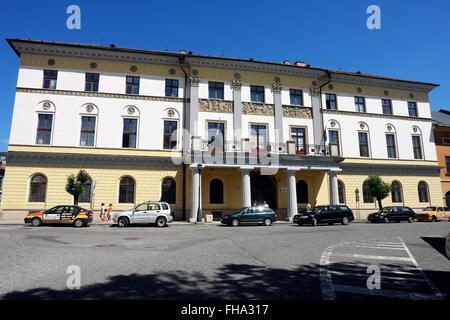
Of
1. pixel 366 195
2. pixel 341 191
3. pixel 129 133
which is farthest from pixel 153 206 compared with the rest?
pixel 366 195

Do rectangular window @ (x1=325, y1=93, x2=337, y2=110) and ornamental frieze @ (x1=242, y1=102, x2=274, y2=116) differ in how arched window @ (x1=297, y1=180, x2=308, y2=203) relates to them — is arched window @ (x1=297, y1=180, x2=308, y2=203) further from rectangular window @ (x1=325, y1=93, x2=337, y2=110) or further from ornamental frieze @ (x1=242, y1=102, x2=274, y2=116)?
rectangular window @ (x1=325, y1=93, x2=337, y2=110)

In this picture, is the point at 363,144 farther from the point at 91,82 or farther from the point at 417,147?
the point at 91,82

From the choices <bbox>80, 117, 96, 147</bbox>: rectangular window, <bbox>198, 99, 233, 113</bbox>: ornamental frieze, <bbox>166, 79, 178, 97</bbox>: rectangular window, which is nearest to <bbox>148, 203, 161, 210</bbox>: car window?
<bbox>80, 117, 96, 147</bbox>: rectangular window

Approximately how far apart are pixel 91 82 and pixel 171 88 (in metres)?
6.55

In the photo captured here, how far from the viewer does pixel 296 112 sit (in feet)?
85.3

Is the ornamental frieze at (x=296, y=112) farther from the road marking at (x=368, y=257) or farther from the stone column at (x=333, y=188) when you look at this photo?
the road marking at (x=368, y=257)

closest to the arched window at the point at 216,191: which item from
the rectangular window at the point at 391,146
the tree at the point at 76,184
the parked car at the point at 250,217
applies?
the parked car at the point at 250,217

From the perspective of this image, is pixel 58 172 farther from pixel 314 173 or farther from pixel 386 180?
pixel 386 180

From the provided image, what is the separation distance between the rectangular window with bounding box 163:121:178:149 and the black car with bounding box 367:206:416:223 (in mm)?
17769

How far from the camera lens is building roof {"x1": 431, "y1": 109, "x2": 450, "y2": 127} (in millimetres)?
32969

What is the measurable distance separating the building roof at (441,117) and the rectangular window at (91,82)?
3659cm

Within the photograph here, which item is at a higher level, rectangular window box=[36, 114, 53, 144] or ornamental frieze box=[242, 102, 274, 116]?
ornamental frieze box=[242, 102, 274, 116]

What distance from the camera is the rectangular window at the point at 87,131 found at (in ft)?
72.8

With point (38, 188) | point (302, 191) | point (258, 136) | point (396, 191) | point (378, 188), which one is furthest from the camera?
point (396, 191)
